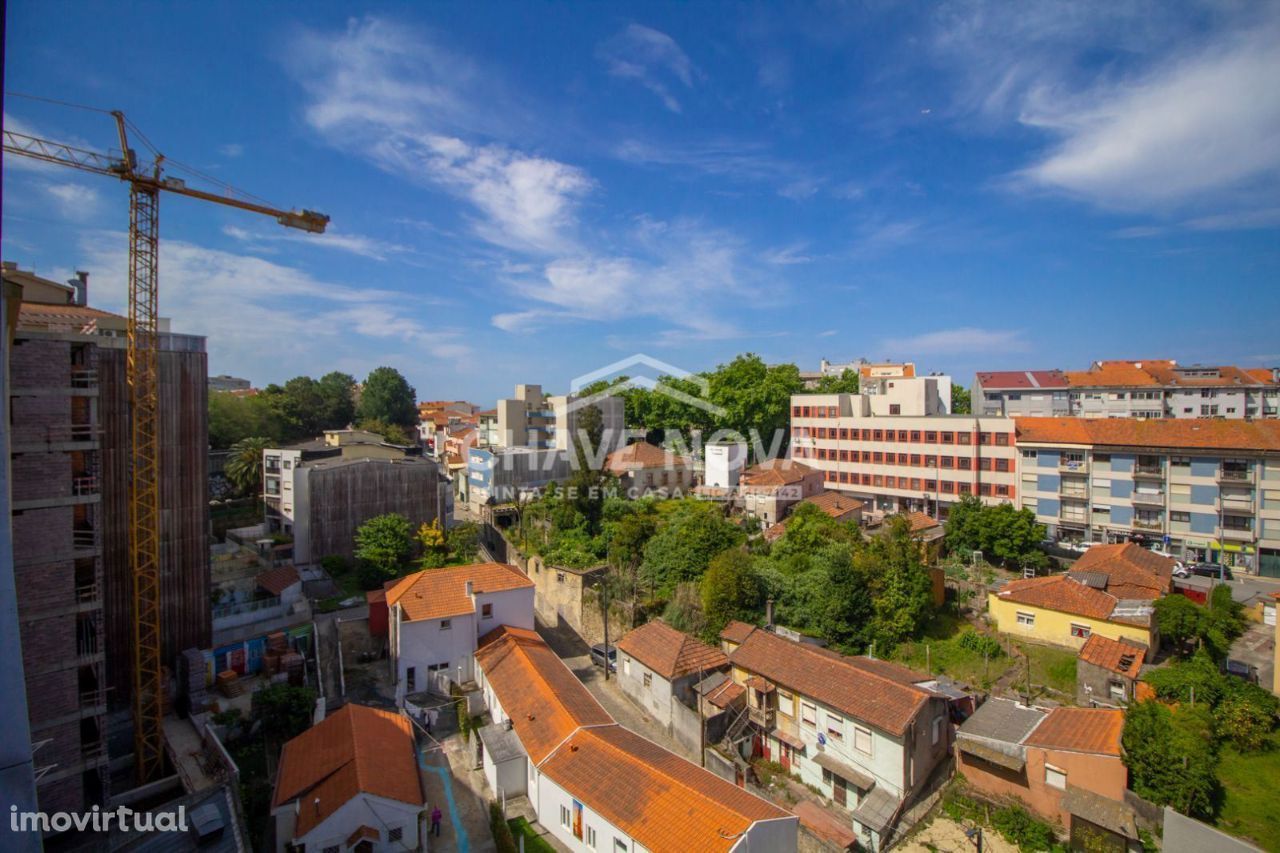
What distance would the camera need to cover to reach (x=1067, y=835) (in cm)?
1098

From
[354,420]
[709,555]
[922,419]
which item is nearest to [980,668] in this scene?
[709,555]

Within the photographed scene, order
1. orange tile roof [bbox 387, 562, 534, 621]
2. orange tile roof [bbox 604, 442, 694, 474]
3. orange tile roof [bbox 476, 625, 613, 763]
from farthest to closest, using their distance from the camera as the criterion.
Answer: orange tile roof [bbox 604, 442, 694, 474], orange tile roof [bbox 387, 562, 534, 621], orange tile roof [bbox 476, 625, 613, 763]

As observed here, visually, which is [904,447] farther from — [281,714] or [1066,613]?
[281,714]

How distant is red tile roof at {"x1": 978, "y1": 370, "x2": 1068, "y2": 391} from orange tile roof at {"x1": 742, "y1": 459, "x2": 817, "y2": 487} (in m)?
19.7

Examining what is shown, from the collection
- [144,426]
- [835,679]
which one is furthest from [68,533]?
[835,679]

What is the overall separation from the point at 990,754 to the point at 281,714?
14468 millimetres

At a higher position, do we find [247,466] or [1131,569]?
[247,466]

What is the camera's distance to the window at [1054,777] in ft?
37.1

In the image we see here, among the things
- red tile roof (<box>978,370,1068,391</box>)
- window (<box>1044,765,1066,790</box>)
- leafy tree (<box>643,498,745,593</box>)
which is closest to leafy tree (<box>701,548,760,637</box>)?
leafy tree (<box>643,498,745,593</box>)

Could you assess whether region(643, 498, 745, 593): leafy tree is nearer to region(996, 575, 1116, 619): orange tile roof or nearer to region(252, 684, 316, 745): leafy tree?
region(996, 575, 1116, 619): orange tile roof

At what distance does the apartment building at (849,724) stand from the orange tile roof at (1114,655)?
371cm

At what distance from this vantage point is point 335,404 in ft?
148

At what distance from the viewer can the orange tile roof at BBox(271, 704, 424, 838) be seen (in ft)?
34.1

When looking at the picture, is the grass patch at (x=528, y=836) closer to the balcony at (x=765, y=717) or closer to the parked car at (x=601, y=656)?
the balcony at (x=765, y=717)
